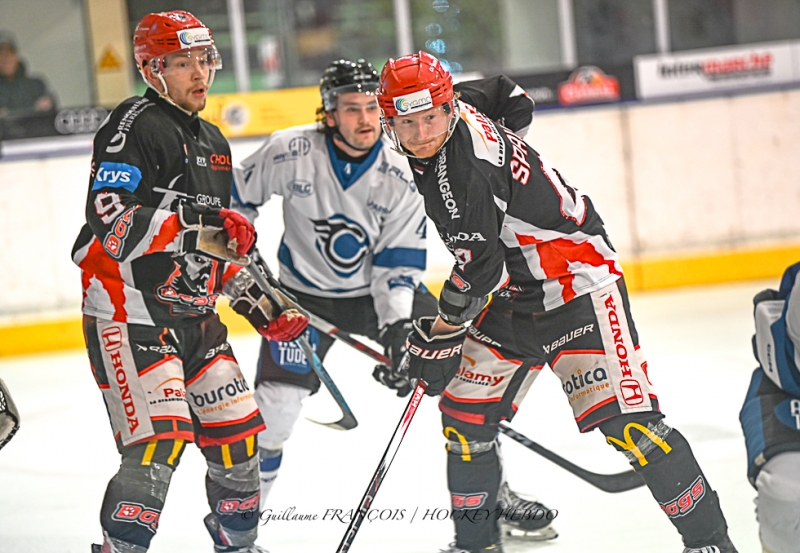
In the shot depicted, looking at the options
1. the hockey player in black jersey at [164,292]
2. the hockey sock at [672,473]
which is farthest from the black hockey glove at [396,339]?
the hockey sock at [672,473]

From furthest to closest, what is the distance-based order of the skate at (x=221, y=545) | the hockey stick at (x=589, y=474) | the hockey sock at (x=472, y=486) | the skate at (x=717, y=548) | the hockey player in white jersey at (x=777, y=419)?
the hockey stick at (x=589, y=474), the skate at (x=221, y=545), the hockey sock at (x=472, y=486), the skate at (x=717, y=548), the hockey player in white jersey at (x=777, y=419)

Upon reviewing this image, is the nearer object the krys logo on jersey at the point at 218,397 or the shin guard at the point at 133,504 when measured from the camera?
the shin guard at the point at 133,504

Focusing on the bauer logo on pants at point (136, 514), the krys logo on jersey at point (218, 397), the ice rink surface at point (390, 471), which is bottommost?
the ice rink surface at point (390, 471)

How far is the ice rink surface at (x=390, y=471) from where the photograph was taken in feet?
8.87

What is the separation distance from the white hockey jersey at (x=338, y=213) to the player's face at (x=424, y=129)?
2.83ft

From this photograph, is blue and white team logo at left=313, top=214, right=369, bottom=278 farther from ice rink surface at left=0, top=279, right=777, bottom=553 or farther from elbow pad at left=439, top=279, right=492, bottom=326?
elbow pad at left=439, top=279, right=492, bottom=326

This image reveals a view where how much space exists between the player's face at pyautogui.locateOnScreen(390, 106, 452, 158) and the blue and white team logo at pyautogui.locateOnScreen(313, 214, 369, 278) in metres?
0.90

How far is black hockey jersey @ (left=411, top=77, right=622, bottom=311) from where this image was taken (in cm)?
207

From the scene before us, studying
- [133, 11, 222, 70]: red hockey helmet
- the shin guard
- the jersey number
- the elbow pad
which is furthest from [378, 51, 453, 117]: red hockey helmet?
the shin guard

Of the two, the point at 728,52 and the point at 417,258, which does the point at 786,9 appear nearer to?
the point at 728,52

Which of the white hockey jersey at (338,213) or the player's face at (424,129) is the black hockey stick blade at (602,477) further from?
the player's face at (424,129)

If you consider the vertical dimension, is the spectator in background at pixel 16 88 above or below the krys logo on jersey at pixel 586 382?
above

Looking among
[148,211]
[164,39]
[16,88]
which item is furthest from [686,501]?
[16,88]

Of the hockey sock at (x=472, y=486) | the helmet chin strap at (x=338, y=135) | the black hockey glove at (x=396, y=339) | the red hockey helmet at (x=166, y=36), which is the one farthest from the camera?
the helmet chin strap at (x=338, y=135)
